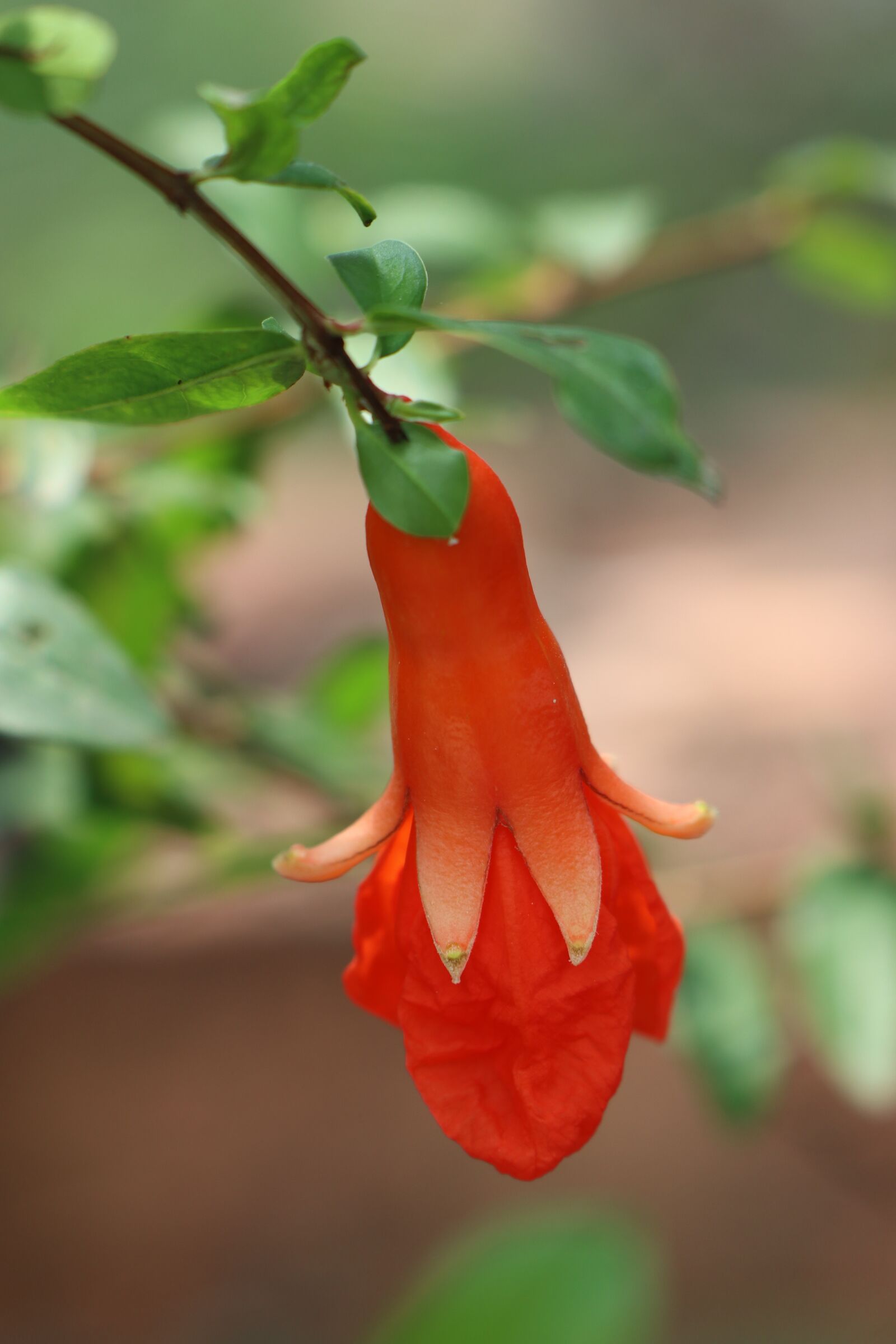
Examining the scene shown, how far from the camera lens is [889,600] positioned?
1681mm

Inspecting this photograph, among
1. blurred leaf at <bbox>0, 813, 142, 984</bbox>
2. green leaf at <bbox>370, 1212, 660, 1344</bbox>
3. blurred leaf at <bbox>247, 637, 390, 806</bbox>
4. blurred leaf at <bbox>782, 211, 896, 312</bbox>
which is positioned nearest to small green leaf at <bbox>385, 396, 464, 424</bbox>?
blurred leaf at <bbox>247, 637, 390, 806</bbox>

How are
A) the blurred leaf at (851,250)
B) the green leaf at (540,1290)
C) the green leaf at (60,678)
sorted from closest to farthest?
1. the green leaf at (60,678)
2. the blurred leaf at (851,250)
3. the green leaf at (540,1290)

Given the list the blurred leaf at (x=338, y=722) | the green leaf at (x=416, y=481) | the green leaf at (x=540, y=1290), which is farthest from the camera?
the green leaf at (x=540, y=1290)

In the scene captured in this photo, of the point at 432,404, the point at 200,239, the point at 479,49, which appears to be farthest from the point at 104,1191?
the point at 479,49

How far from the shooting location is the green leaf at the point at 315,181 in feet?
1.07

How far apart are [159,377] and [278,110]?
8 cm

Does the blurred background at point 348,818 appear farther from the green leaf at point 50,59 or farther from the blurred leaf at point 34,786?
the green leaf at point 50,59

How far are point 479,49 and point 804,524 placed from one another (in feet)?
8.00

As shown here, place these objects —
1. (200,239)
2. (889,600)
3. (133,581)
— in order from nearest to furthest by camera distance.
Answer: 1. (133,581)
2. (889,600)
3. (200,239)

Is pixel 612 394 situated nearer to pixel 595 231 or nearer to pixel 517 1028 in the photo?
pixel 517 1028

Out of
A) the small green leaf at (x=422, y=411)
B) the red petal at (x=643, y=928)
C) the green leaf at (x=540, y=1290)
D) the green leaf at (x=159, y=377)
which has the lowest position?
the green leaf at (x=540, y=1290)

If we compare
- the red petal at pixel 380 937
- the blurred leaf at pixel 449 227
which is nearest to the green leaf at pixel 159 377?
the red petal at pixel 380 937

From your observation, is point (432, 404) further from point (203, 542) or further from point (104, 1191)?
point (104, 1191)

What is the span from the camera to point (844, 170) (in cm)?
79
